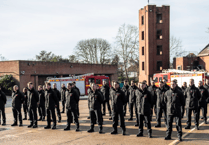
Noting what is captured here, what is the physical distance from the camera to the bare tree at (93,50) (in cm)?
5441

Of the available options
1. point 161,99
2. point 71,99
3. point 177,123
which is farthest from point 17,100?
point 177,123

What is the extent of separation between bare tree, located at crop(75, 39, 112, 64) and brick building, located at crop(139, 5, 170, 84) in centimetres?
1554

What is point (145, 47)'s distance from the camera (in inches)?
1569

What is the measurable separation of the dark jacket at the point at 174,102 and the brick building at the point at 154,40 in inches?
1246

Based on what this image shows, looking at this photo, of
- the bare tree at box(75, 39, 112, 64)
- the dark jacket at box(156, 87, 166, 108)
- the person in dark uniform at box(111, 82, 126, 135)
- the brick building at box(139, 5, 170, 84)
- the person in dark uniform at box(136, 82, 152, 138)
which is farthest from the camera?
the bare tree at box(75, 39, 112, 64)

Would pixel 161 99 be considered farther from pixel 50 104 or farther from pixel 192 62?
pixel 192 62

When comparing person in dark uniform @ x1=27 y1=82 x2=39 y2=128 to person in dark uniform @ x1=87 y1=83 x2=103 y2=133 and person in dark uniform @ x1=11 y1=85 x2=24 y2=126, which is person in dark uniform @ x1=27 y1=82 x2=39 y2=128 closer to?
person in dark uniform @ x1=11 y1=85 x2=24 y2=126

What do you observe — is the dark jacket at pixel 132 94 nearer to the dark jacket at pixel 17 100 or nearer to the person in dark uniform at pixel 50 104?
the person in dark uniform at pixel 50 104

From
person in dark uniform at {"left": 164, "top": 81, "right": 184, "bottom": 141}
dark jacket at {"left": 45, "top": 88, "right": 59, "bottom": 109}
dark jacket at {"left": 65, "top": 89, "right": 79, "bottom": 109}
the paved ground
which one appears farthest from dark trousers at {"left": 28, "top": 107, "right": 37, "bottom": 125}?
person in dark uniform at {"left": 164, "top": 81, "right": 184, "bottom": 141}

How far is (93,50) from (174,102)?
1897 inches

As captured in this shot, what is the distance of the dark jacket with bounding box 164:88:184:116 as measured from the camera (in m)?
7.52

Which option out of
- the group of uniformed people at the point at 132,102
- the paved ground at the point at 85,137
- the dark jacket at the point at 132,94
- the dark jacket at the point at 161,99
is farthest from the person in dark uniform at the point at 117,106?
the dark jacket at the point at 132,94

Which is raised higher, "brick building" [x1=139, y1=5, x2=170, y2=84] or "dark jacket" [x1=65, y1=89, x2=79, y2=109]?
"brick building" [x1=139, y1=5, x2=170, y2=84]

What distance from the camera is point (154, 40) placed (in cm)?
3966
